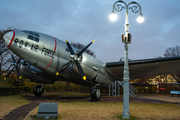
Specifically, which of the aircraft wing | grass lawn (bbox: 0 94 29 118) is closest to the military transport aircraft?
the aircraft wing

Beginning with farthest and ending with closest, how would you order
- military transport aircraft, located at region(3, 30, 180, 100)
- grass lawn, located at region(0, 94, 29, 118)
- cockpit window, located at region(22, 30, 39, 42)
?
cockpit window, located at region(22, 30, 39, 42) < military transport aircraft, located at region(3, 30, 180, 100) < grass lawn, located at region(0, 94, 29, 118)

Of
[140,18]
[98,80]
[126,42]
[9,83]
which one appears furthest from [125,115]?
[9,83]

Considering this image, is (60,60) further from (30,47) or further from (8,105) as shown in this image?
(8,105)

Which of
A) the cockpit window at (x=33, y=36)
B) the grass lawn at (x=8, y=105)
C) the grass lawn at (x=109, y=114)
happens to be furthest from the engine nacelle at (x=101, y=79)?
the grass lawn at (x=8, y=105)

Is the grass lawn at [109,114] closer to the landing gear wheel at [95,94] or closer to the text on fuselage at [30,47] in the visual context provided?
the landing gear wheel at [95,94]

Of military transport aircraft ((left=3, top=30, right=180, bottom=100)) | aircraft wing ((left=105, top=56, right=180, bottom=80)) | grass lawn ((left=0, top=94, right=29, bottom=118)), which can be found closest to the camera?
grass lawn ((left=0, top=94, right=29, bottom=118))

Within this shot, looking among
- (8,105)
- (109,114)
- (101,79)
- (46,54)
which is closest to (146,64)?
(101,79)

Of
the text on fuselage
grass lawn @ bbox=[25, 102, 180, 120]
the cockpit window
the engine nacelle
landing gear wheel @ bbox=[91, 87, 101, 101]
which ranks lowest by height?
grass lawn @ bbox=[25, 102, 180, 120]

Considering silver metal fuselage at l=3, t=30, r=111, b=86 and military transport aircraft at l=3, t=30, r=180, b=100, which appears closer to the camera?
silver metal fuselage at l=3, t=30, r=111, b=86

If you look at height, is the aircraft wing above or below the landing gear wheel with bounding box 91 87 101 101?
above

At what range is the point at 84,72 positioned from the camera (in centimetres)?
1282

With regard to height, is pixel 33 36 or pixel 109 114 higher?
pixel 33 36

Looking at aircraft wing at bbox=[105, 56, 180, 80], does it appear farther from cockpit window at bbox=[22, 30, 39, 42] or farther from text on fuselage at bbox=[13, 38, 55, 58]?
cockpit window at bbox=[22, 30, 39, 42]

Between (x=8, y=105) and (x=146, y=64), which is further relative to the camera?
(x=146, y=64)
